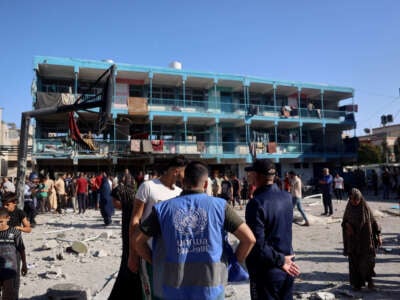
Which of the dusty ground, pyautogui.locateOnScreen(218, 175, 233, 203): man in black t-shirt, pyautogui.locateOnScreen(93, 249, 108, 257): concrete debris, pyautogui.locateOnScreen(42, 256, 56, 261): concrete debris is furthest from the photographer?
pyautogui.locateOnScreen(218, 175, 233, 203): man in black t-shirt

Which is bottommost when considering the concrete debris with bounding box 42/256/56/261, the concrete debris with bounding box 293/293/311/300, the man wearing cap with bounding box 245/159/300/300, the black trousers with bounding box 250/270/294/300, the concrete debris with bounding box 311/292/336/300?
the concrete debris with bounding box 42/256/56/261

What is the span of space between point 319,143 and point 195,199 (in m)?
31.3

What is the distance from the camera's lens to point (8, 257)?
361 cm

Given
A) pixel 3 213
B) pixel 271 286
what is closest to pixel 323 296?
pixel 271 286

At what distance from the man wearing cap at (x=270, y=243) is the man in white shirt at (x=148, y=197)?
2.48 feet

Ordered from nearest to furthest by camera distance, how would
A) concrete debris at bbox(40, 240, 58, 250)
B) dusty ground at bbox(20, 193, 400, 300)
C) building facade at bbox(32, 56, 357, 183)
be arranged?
dusty ground at bbox(20, 193, 400, 300)
concrete debris at bbox(40, 240, 58, 250)
building facade at bbox(32, 56, 357, 183)

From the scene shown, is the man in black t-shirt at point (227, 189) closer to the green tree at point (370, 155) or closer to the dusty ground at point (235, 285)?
the dusty ground at point (235, 285)

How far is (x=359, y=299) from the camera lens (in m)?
4.38

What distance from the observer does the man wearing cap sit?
253cm

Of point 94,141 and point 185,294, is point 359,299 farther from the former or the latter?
point 94,141

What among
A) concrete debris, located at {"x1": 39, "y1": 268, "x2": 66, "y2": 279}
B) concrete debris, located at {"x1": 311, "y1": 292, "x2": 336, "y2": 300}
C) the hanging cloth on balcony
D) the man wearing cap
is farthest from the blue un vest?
the hanging cloth on balcony

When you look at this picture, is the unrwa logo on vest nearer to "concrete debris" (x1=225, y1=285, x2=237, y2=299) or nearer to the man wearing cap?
the man wearing cap

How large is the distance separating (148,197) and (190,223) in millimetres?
894

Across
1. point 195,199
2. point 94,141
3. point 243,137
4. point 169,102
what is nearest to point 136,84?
point 169,102
